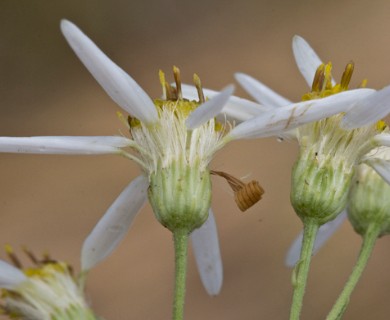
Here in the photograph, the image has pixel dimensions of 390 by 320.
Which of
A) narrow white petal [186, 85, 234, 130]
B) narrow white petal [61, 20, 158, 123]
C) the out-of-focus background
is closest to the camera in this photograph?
narrow white petal [186, 85, 234, 130]

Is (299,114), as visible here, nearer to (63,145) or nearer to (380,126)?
(380,126)

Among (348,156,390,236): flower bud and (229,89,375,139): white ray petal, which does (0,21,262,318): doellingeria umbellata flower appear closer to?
(229,89,375,139): white ray petal

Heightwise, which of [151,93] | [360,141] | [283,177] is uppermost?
[151,93]

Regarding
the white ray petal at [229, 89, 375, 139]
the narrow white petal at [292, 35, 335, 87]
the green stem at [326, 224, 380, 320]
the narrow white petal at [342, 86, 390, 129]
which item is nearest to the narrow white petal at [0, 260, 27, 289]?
the white ray petal at [229, 89, 375, 139]

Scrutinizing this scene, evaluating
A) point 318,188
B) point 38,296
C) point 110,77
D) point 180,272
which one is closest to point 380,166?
point 318,188

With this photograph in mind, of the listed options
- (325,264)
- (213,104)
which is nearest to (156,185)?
(213,104)

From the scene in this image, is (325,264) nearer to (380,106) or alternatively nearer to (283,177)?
(283,177)
